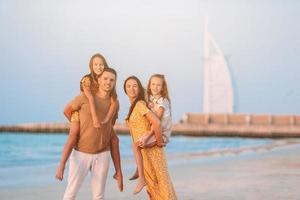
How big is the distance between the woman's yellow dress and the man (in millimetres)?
158

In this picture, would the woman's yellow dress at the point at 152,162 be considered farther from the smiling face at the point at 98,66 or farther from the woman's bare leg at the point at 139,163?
the smiling face at the point at 98,66

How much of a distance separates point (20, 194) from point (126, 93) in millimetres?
2981

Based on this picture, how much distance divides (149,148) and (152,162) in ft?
0.30

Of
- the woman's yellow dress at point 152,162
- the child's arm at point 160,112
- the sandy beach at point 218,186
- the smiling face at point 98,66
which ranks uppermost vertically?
the smiling face at point 98,66

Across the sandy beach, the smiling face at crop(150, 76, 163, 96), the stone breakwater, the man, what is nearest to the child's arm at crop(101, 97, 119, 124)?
the man


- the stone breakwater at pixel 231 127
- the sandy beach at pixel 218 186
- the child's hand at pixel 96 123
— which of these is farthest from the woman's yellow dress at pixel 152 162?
the stone breakwater at pixel 231 127

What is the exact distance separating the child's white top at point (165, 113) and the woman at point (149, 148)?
0.07 meters

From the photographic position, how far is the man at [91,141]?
392cm

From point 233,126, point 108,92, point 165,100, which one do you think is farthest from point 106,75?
point 233,126

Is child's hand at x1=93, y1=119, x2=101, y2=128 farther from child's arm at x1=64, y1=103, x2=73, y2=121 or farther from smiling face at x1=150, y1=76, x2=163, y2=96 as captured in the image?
smiling face at x1=150, y1=76, x2=163, y2=96

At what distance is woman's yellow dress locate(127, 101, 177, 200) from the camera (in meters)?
3.97

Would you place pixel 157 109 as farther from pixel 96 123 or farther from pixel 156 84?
pixel 96 123

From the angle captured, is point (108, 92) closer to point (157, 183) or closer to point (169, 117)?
point (169, 117)

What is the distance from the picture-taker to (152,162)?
4051 millimetres
